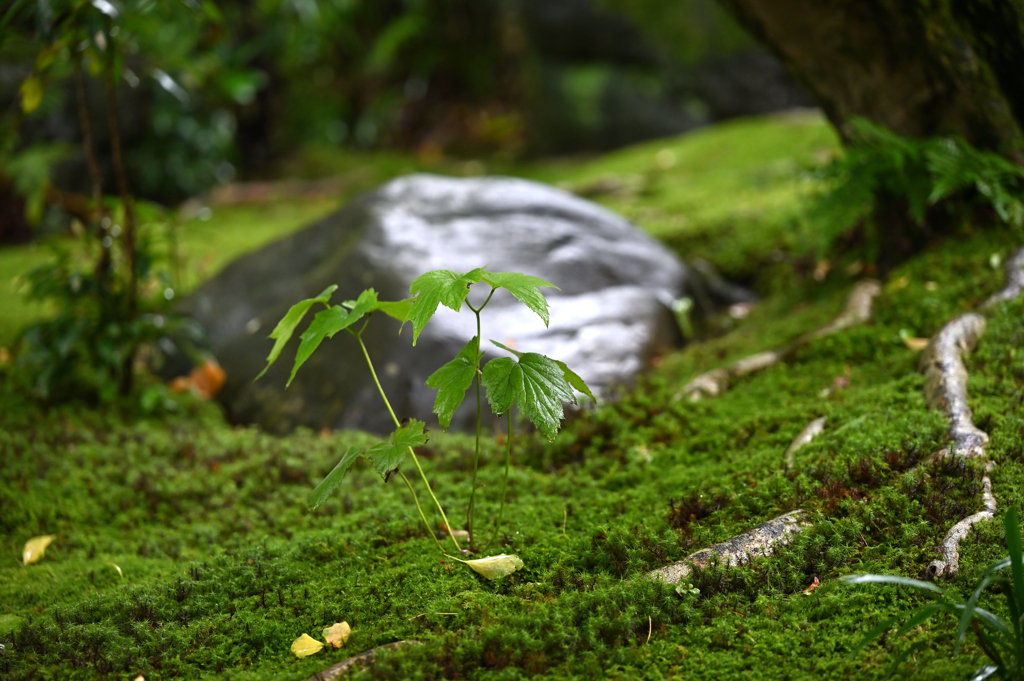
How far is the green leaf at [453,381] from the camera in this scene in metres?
1.93

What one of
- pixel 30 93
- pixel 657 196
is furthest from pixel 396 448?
pixel 657 196

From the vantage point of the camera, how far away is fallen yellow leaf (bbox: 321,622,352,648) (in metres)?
1.92

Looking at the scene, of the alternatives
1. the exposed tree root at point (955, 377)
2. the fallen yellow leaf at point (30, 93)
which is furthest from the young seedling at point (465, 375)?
the fallen yellow leaf at point (30, 93)

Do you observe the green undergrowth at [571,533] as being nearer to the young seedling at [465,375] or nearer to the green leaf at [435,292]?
the young seedling at [465,375]

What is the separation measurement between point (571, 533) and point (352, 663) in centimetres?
83

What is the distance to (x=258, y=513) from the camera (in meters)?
2.80

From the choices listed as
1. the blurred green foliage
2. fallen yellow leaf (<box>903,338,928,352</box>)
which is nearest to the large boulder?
fallen yellow leaf (<box>903,338,928,352</box>)

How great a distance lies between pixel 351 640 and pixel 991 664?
5.24 ft

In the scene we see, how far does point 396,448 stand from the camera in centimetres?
197

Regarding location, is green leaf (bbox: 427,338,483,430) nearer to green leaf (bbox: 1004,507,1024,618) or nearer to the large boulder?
green leaf (bbox: 1004,507,1024,618)

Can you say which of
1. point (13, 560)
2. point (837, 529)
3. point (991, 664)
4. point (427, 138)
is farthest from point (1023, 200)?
point (427, 138)

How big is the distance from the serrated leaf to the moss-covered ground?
0.04m

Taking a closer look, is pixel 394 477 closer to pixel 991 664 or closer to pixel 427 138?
pixel 991 664

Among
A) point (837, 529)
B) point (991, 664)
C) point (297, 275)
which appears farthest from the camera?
point (297, 275)
